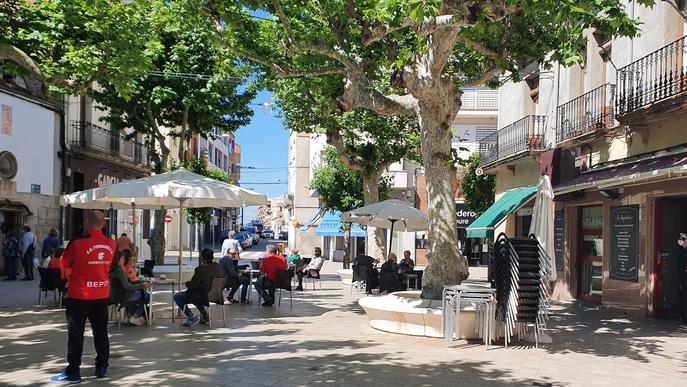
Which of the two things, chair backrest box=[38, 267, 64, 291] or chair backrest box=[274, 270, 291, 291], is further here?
chair backrest box=[274, 270, 291, 291]

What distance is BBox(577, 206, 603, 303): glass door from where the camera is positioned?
48.3 feet

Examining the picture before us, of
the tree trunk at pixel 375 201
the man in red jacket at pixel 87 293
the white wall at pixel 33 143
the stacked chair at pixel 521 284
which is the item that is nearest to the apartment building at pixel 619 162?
the stacked chair at pixel 521 284

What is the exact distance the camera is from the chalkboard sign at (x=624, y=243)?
1272 centimetres

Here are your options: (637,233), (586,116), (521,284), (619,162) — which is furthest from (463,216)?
(521,284)

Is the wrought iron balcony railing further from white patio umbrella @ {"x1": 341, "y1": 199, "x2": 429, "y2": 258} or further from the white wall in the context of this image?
the white wall

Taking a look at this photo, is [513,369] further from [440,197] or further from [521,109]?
[521,109]

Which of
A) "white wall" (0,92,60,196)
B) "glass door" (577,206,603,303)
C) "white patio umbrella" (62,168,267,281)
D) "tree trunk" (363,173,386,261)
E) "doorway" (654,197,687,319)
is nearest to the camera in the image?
"white patio umbrella" (62,168,267,281)

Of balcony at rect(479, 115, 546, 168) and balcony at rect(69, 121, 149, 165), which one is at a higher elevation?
balcony at rect(69, 121, 149, 165)

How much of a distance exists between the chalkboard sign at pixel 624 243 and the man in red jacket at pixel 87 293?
10.1 meters

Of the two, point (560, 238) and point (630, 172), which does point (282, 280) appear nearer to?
point (630, 172)

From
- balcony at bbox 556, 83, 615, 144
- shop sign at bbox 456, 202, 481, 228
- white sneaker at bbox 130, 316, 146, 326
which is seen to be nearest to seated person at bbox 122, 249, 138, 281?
white sneaker at bbox 130, 316, 146, 326

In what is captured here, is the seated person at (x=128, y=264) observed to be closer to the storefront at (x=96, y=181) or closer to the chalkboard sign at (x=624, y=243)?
the chalkboard sign at (x=624, y=243)

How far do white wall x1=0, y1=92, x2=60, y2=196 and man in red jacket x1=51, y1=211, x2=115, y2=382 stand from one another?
15689 mm

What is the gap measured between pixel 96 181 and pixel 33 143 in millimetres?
5383
